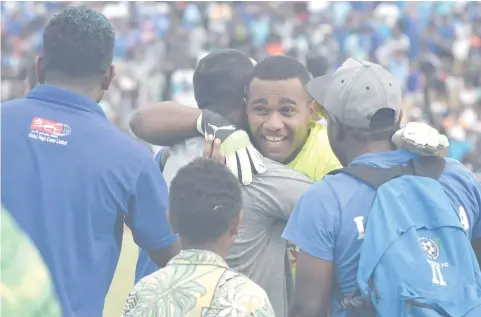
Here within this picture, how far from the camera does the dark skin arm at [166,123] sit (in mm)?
3988

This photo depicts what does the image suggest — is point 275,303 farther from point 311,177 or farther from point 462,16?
point 462,16

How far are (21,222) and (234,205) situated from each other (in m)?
0.68

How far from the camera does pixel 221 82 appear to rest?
401 centimetres

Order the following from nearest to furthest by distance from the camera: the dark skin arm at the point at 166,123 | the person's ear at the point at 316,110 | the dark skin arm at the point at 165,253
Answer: the dark skin arm at the point at 165,253 < the dark skin arm at the point at 166,123 < the person's ear at the point at 316,110

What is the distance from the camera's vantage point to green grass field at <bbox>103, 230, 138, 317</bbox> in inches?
300

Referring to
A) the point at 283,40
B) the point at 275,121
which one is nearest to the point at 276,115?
the point at 275,121

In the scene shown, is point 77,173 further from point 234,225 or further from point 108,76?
point 234,225

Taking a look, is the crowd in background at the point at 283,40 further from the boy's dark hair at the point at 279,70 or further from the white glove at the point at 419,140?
the white glove at the point at 419,140

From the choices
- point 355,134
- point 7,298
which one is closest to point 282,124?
point 355,134

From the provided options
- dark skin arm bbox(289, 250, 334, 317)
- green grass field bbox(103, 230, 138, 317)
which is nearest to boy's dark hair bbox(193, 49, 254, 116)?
dark skin arm bbox(289, 250, 334, 317)

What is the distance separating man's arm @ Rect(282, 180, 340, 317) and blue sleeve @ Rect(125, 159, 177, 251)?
1.36 feet

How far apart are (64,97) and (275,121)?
97cm

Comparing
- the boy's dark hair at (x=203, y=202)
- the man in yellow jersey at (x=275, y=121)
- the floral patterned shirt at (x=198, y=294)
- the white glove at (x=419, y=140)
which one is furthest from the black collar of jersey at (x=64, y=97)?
the white glove at (x=419, y=140)

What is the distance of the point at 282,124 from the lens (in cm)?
414
